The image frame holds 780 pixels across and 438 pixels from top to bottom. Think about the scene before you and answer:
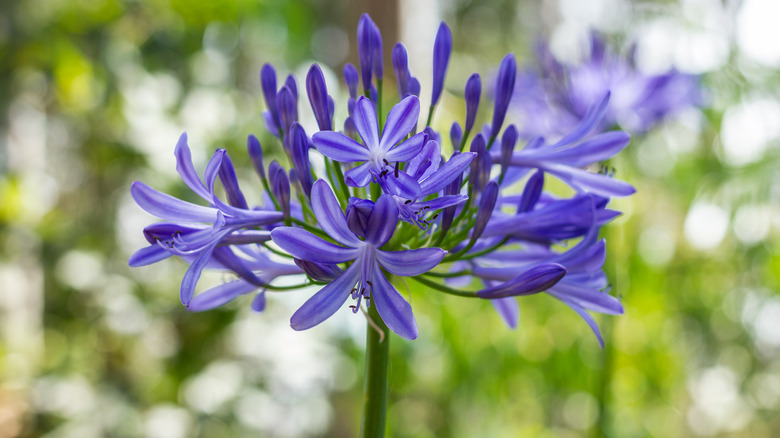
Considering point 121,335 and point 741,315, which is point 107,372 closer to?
point 121,335

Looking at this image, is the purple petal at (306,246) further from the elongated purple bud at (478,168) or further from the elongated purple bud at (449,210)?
the elongated purple bud at (478,168)

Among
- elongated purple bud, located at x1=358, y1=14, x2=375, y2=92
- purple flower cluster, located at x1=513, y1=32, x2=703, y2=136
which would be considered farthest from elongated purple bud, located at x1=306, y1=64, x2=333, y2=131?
purple flower cluster, located at x1=513, y1=32, x2=703, y2=136

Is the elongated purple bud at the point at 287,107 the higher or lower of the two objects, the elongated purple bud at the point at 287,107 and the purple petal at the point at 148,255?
the higher

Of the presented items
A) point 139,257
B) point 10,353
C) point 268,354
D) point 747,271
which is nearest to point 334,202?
point 139,257

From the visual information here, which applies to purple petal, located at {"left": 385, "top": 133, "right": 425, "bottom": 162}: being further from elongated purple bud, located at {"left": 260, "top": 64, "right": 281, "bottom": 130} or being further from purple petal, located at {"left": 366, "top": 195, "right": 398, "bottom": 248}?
elongated purple bud, located at {"left": 260, "top": 64, "right": 281, "bottom": 130}

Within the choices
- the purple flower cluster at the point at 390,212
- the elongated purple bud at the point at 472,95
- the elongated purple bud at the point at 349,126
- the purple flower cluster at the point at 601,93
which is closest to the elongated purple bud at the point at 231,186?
the purple flower cluster at the point at 390,212

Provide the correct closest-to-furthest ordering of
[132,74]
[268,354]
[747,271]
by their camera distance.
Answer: [132,74]
[268,354]
[747,271]
